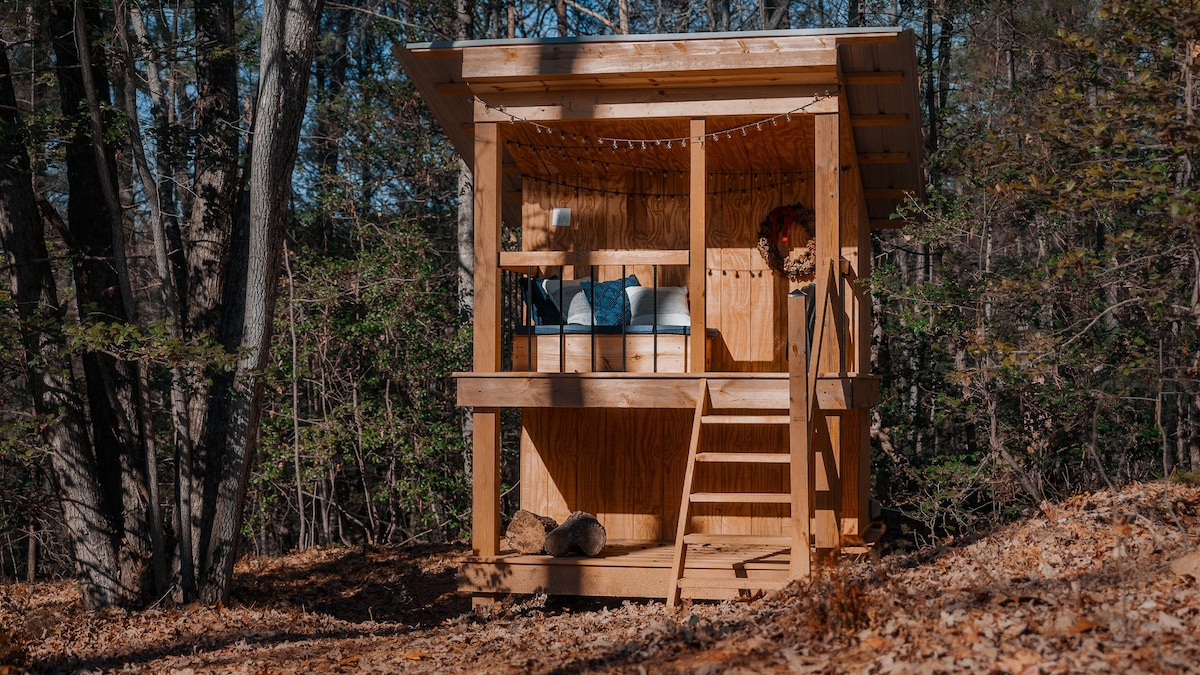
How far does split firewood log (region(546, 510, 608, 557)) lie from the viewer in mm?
7934

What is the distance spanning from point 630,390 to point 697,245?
1118 mm

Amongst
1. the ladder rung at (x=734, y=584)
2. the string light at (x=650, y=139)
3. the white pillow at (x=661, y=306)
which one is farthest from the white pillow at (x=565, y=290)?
the ladder rung at (x=734, y=584)

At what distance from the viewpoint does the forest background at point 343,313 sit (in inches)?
292

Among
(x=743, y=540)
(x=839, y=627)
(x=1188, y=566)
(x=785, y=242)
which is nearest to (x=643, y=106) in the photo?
(x=785, y=242)

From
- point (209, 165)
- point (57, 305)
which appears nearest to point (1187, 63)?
point (209, 165)

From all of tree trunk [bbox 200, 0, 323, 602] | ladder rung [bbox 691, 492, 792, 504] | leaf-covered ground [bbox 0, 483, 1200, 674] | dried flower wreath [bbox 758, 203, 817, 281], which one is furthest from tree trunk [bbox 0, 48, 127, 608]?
dried flower wreath [bbox 758, 203, 817, 281]

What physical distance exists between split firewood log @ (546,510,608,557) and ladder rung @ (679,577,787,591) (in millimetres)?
1217

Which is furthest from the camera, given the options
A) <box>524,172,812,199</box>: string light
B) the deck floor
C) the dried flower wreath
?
<box>524,172,812,199</box>: string light

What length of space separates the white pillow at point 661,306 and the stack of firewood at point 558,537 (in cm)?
185

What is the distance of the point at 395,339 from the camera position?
14258 millimetres

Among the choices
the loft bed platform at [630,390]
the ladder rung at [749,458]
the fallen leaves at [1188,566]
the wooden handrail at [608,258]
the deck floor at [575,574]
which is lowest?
the deck floor at [575,574]

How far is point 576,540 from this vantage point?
7984mm

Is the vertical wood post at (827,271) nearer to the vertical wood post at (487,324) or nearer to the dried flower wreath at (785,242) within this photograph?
the dried flower wreath at (785,242)

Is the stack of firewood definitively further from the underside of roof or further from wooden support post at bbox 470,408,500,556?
the underside of roof
